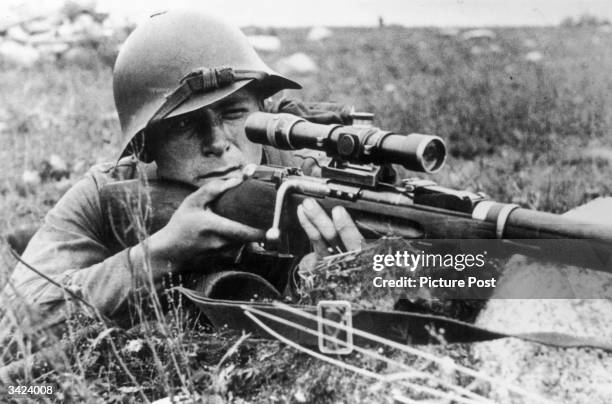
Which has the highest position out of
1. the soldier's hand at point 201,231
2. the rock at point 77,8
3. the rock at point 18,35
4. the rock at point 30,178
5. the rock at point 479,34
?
the rock at point 77,8

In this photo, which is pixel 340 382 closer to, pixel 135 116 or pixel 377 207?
pixel 377 207

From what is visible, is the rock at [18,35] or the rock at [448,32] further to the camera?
the rock at [448,32]

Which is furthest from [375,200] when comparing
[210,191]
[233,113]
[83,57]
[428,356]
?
[83,57]

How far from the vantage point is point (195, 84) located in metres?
2.95

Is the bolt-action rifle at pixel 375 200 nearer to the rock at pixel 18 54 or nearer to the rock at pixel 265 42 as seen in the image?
the rock at pixel 265 42

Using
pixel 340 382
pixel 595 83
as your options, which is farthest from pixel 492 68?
pixel 340 382

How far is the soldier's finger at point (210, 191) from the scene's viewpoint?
265 cm

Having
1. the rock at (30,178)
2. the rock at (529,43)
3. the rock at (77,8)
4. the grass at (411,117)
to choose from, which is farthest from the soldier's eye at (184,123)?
the rock at (529,43)

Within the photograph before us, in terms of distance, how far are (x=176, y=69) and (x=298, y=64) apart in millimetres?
3232

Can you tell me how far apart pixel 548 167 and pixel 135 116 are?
278 cm

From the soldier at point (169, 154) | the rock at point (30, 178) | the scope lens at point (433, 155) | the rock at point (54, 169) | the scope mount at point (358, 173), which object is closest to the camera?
the scope lens at point (433, 155)

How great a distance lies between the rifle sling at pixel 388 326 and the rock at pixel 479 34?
429 centimetres

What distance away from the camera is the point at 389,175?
2.30 meters

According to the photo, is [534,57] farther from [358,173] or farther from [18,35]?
[18,35]
